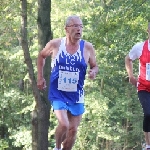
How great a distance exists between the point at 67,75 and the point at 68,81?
0.07m

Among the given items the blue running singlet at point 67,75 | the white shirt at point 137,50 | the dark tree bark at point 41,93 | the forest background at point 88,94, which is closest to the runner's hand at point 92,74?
the blue running singlet at point 67,75

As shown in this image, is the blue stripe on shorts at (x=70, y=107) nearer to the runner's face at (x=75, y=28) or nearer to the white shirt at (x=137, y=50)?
the runner's face at (x=75, y=28)

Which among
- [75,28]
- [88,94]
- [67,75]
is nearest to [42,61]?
[67,75]

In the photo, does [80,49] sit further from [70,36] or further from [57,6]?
[57,6]

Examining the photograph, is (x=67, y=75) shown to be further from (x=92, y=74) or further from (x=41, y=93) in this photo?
(x=41, y=93)

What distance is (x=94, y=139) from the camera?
972 inches

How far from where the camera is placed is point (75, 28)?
4.51 meters

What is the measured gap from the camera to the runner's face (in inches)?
178

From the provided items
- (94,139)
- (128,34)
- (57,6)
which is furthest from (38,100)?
(94,139)

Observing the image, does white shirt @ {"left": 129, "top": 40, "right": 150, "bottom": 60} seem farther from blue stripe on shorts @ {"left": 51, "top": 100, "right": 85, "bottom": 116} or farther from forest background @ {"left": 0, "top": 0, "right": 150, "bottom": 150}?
forest background @ {"left": 0, "top": 0, "right": 150, "bottom": 150}

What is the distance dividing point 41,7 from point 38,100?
2.26 m

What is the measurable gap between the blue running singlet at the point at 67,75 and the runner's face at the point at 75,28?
0.21 metres

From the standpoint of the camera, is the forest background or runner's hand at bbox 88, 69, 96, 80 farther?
the forest background

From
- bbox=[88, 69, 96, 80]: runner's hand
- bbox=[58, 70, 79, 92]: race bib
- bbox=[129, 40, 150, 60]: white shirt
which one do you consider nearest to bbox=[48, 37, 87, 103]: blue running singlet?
bbox=[58, 70, 79, 92]: race bib
